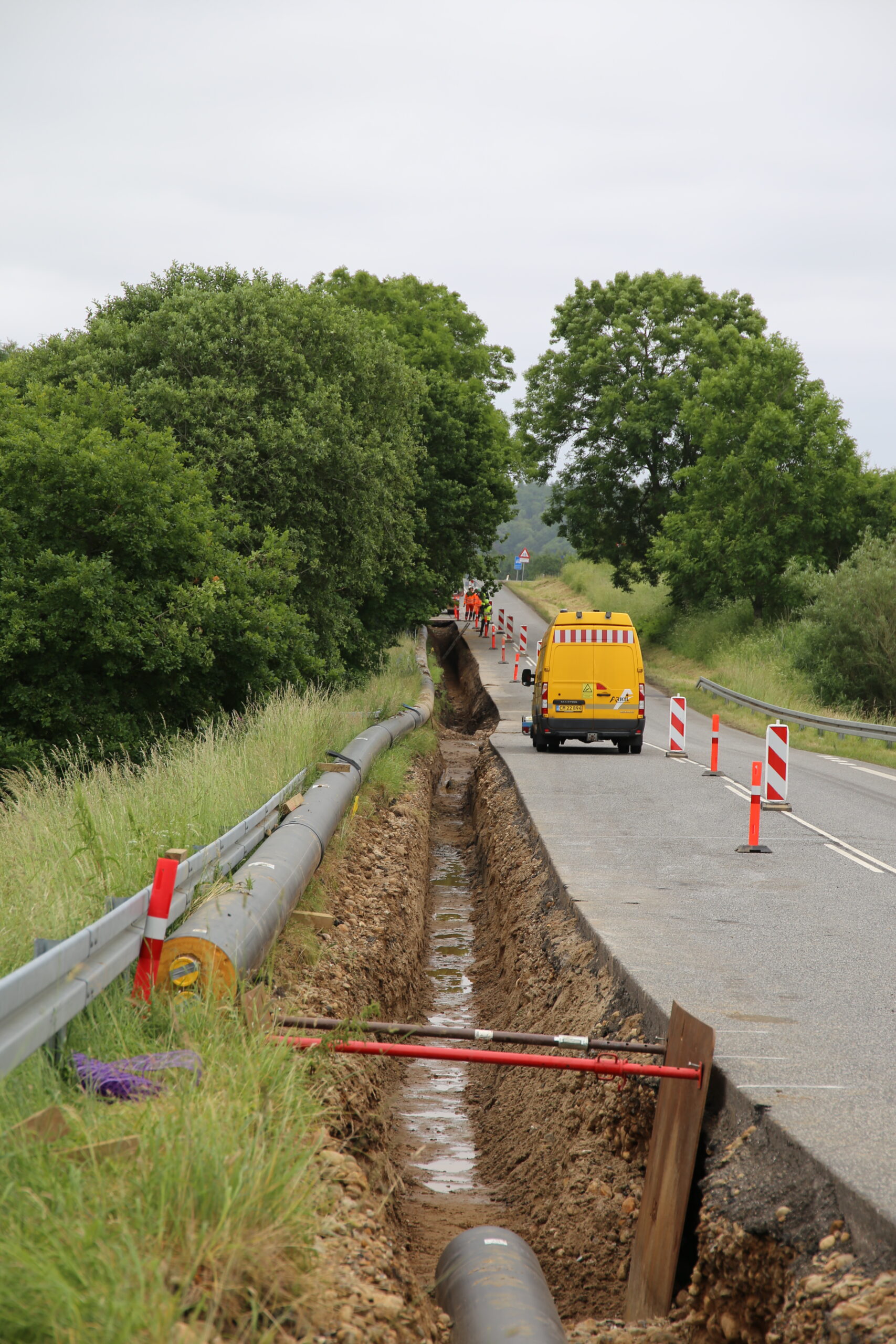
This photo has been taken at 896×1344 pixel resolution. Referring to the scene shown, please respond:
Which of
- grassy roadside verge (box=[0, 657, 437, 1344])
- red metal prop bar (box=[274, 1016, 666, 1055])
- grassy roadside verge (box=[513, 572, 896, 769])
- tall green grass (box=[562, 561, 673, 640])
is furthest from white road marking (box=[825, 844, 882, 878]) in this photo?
tall green grass (box=[562, 561, 673, 640])

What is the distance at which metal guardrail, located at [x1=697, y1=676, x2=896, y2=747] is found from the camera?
23.8m

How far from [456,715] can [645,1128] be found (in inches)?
1223

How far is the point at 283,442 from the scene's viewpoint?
21344 mm

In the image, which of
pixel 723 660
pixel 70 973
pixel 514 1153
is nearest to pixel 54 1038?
pixel 70 973

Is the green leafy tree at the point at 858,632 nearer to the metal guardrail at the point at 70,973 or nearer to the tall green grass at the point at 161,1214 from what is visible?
the metal guardrail at the point at 70,973

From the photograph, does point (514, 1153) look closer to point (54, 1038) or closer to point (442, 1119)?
point (442, 1119)

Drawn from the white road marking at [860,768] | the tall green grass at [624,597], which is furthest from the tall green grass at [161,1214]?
the tall green grass at [624,597]

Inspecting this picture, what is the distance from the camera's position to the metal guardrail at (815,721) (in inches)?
935

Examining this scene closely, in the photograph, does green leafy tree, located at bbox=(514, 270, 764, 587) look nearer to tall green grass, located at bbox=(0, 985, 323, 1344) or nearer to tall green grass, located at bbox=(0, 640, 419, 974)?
tall green grass, located at bbox=(0, 640, 419, 974)

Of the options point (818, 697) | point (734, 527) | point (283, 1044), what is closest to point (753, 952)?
point (283, 1044)

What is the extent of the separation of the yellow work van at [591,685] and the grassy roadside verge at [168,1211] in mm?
17186

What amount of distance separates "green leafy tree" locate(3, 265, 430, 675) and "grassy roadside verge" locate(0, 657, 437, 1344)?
16.1 m

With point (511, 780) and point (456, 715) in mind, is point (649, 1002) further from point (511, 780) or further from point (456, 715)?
point (456, 715)

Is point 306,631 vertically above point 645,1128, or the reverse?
point 306,631
